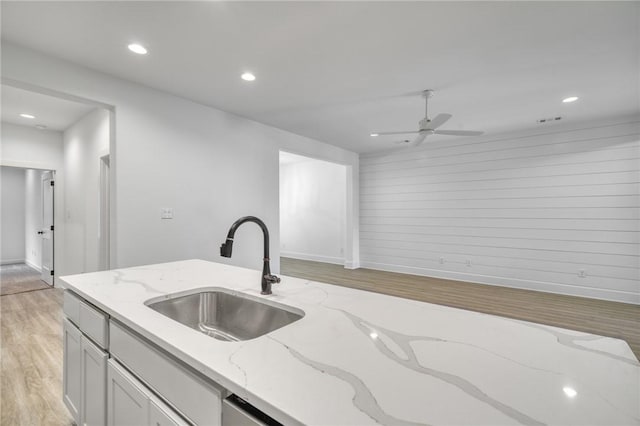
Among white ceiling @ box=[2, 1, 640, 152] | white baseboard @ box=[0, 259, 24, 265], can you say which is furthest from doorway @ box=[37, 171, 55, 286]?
white ceiling @ box=[2, 1, 640, 152]

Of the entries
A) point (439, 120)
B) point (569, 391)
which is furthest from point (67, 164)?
point (569, 391)

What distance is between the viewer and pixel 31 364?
2490 mm

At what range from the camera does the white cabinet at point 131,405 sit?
3.00ft

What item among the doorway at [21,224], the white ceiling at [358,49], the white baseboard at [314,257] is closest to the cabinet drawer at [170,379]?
the white ceiling at [358,49]

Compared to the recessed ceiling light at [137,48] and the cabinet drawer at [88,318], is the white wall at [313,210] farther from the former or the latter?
the cabinet drawer at [88,318]

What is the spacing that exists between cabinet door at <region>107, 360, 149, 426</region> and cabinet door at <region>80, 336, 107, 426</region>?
0.17ft

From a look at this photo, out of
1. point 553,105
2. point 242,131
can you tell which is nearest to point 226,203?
point 242,131

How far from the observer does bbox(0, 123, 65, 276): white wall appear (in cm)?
438

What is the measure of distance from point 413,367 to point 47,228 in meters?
6.76

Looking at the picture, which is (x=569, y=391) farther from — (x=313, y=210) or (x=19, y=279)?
(x=19, y=279)

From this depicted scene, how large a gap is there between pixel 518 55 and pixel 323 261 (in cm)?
575

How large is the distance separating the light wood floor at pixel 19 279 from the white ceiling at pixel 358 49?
4.43 meters

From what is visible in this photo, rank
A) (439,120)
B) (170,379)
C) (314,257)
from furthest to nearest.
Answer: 1. (314,257)
2. (439,120)
3. (170,379)

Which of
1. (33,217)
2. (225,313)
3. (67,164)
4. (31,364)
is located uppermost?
(67,164)
